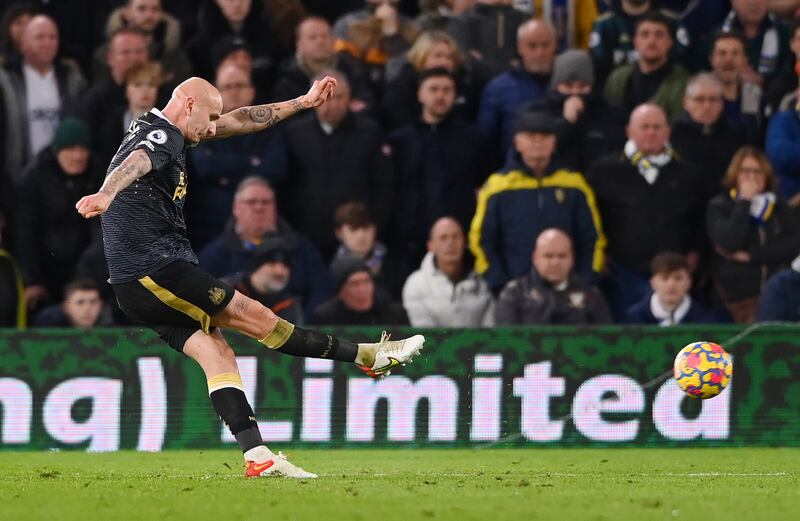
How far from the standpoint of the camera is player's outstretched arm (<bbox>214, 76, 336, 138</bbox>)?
10883mm

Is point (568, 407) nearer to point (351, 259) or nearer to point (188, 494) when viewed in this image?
point (351, 259)

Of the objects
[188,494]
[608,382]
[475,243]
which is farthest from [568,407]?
[188,494]

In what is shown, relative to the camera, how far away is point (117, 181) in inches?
366

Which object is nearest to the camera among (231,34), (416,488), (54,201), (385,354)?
(416,488)

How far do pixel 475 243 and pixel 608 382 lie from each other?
2.02 metres

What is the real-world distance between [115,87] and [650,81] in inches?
223

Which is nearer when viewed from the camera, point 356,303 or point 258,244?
point 356,303

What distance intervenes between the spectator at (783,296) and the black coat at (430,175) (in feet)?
10.4

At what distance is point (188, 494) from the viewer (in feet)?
30.1

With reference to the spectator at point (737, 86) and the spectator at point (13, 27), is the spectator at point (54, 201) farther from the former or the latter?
the spectator at point (737, 86)

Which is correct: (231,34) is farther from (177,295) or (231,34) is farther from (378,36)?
(177,295)

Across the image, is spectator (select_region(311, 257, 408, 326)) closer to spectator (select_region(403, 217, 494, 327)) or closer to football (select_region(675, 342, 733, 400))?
spectator (select_region(403, 217, 494, 327))

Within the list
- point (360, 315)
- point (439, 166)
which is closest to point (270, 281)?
point (360, 315)

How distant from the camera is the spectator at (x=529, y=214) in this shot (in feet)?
51.2
